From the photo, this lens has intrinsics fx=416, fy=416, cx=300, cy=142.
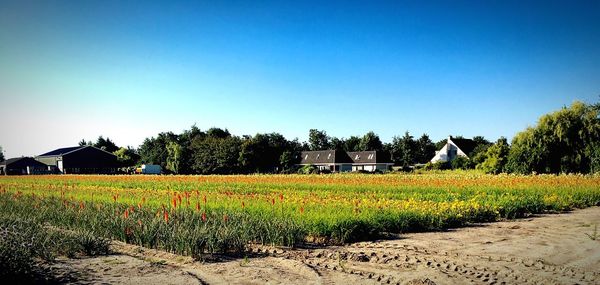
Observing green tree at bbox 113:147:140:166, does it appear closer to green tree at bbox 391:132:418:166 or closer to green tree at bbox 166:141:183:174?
green tree at bbox 166:141:183:174

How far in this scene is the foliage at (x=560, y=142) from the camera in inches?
1658

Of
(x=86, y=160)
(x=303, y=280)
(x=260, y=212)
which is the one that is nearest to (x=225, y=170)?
(x=86, y=160)

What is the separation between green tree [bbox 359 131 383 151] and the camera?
118 metres

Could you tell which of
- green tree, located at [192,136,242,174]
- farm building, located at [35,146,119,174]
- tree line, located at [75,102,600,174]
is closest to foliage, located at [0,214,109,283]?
tree line, located at [75,102,600,174]

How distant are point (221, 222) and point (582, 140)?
145 ft

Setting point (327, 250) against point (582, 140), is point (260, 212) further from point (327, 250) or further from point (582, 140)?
point (582, 140)

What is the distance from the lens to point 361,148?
119m

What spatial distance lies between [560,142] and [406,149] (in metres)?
74.2

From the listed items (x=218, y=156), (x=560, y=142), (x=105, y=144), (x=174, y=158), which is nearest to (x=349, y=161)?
(x=218, y=156)

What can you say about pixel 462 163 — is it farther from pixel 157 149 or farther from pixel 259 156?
pixel 157 149

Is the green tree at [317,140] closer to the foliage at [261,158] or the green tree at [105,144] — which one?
the foliage at [261,158]

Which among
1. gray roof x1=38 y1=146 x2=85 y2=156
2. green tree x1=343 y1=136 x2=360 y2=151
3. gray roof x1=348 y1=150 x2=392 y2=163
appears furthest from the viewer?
green tree x1=343 y1=136 x2=360 y2=151

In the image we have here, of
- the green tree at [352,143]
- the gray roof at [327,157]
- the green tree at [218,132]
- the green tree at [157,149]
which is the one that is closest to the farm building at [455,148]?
the gray roof at [327,157]

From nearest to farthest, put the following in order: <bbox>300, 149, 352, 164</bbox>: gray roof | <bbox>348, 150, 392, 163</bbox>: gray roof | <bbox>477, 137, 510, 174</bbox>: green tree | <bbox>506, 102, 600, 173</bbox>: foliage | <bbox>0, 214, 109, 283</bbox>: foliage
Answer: <bbox>0, 214, 109, 283</bbox>: foliage → <bbox>506, 102, 600, 173</bbox>: foliage → <bbox>477, 137, 510, 174</bbox>: green tree → <bbox>348, 150, 392, 163</bbox>: gray roof → <bbox>300, 149, 352, 164</bbox>: gray roof
